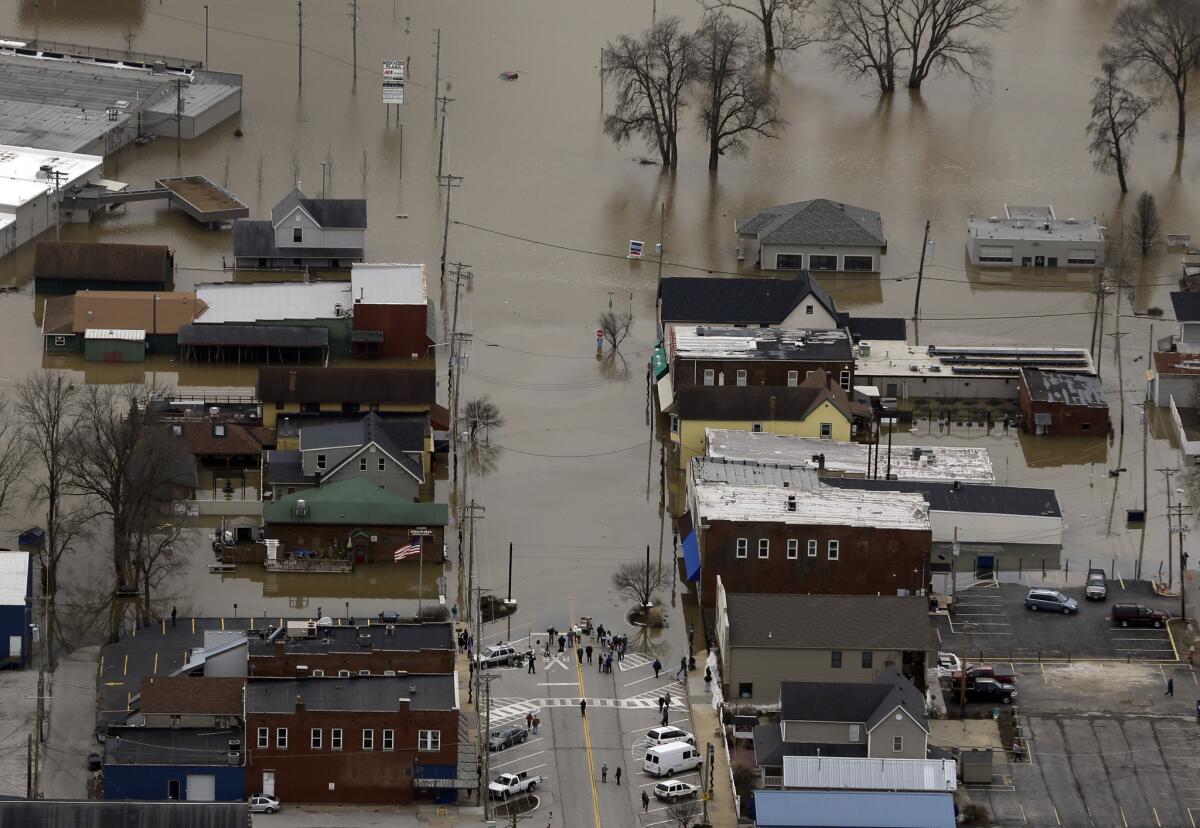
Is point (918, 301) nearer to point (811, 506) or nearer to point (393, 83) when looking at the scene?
point (811, 506)

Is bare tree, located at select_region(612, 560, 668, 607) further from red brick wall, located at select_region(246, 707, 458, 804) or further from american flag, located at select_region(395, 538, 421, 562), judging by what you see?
red brick wall, located at select_region(246, 707, 458, 804)

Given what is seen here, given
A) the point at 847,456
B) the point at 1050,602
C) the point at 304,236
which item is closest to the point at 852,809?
the point at 1050,602

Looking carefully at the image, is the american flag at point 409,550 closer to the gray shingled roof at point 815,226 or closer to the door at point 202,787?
the door at point 202,787

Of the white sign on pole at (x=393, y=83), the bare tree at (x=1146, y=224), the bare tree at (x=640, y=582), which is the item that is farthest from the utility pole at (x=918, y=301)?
the white sign on pole at (x=393, y=83)

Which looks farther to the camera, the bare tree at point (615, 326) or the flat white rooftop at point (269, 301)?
the bare tree at point (615, 326)

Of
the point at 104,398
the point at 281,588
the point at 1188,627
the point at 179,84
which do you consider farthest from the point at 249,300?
the point at 1188,627

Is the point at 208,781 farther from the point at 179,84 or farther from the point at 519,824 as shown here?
the point at 179,84
